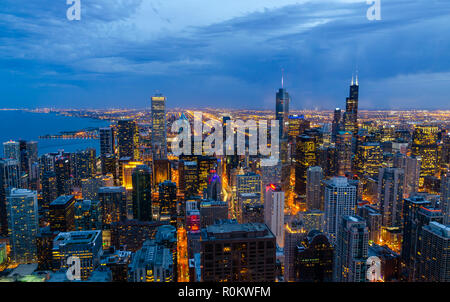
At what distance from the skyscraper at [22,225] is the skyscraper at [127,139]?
9653 millimetres

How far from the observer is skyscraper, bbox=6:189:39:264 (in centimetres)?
1228

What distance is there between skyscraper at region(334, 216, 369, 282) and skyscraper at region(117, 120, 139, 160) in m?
16.8

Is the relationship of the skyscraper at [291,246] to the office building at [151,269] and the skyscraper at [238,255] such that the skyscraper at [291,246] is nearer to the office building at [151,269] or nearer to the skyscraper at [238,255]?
the office building at [151,269]

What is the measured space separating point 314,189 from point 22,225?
12.5 m

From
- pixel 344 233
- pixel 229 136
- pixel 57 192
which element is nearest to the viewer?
pixel 344 233

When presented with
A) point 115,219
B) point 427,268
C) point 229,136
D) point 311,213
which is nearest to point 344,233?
point 427,268

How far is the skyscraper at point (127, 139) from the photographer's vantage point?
75.7 feet

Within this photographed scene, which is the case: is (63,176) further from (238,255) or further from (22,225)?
(238,255)

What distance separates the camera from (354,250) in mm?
8719

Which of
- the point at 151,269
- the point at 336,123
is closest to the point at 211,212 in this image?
the point at 151,269

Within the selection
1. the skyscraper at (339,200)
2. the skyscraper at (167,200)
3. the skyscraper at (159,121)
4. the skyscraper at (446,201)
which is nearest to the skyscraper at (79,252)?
the skyscraper at (167,200)
